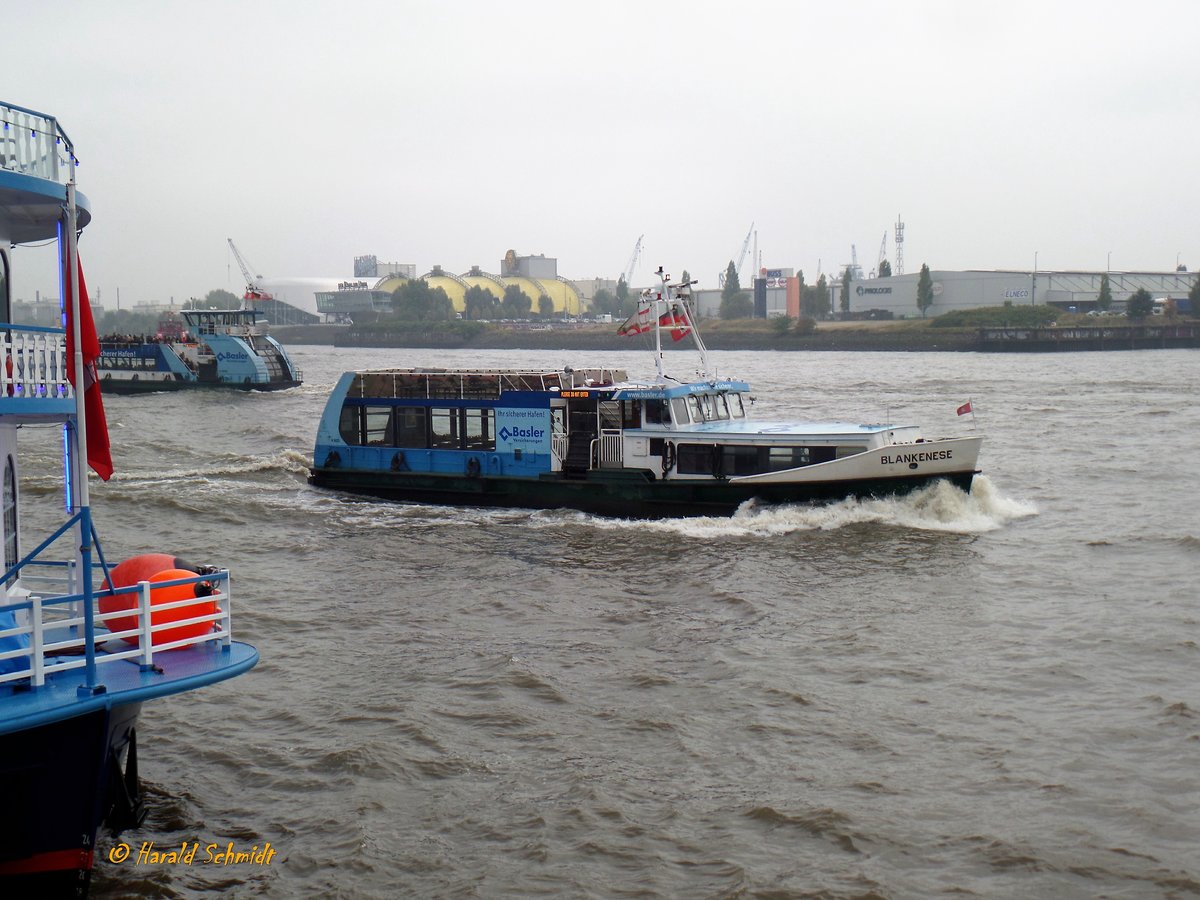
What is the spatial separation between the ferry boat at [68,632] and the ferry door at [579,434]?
576 inches

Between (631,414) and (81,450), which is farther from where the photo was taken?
(631,414)

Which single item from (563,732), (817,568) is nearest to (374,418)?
(817,568)

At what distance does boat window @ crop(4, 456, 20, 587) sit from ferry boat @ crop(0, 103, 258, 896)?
2cm

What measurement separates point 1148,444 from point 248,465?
28772mm

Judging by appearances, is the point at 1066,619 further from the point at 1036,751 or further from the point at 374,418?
the point at 374,418

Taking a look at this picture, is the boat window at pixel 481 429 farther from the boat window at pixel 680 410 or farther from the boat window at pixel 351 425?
the boat window at pixel 680 410

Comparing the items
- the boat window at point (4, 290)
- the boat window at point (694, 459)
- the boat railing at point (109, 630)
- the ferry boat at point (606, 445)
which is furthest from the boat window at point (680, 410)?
the boat window at point (4, 290)

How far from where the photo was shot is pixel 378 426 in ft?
89.5

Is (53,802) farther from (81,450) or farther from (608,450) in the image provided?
(608,450)

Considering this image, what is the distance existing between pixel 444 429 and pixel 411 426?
3.09ft

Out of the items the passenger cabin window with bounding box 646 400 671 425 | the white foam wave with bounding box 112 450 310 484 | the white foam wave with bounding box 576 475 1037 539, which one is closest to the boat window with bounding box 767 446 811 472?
the white foam wave with bounding box 576 475 1037 539

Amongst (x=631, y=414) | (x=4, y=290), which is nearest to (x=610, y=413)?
(x=631, y=414)

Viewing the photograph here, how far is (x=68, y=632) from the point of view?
9.82m

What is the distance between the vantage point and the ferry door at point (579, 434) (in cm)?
2462
